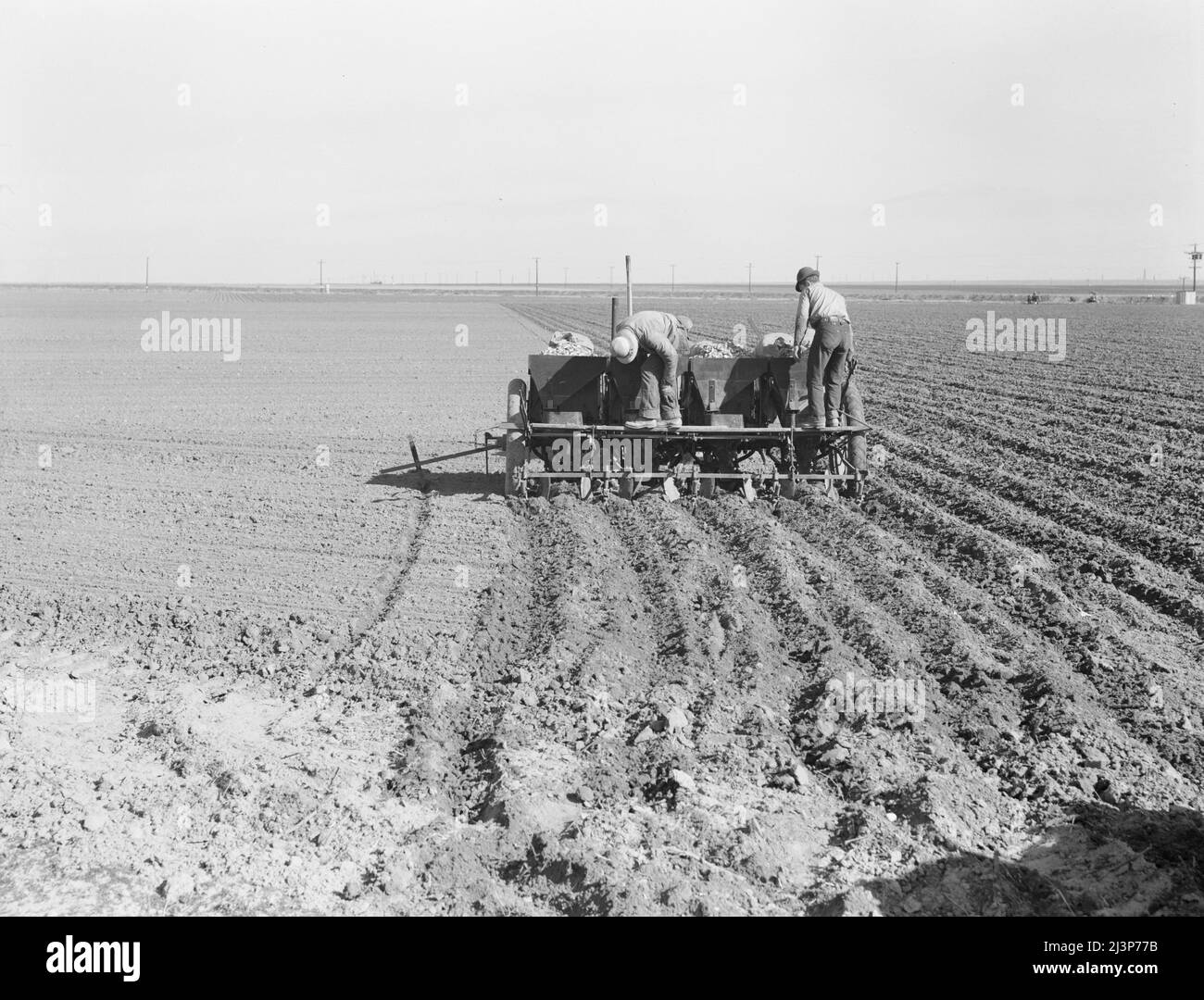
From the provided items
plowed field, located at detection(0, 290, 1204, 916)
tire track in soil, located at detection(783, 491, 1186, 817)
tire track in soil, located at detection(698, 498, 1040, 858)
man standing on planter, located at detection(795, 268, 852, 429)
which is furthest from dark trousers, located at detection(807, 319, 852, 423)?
tire track in soil, located at detection(698, 498, 1040, 858)

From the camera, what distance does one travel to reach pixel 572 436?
1131 centimetres

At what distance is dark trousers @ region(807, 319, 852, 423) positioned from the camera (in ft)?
36.3

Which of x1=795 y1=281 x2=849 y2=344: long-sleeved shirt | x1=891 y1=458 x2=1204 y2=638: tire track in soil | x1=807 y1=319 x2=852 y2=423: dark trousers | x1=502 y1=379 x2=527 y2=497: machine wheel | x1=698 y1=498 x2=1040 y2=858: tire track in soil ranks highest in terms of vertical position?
x1=795 y1=281 x2=849 y2=344: long-sleeved shirt

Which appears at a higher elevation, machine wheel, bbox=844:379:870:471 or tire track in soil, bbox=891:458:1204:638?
machine wheel, bbox=844:379:870:471

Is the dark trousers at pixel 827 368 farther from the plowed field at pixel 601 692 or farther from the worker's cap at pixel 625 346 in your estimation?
the worker's cap at pixel 625 346

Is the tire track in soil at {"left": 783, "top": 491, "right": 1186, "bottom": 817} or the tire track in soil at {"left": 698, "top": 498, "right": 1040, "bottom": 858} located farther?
the tire track in soil at {"left": 783, "top": 491, "right": 1186, "bottom": 817}

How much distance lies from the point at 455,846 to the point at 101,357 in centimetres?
2749

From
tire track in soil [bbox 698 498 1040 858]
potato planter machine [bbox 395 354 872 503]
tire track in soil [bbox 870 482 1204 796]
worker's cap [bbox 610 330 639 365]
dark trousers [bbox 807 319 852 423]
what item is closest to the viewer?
tire track in soil [bbox 698 498 1040 858]

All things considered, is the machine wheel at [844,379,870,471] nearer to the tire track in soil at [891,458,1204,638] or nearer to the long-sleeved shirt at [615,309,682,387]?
the tire track in soil at [891,458,1204,638]

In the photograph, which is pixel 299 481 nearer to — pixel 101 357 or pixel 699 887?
pixel 699 887

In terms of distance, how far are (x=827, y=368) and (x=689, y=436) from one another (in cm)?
142

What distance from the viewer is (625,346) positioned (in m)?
10.8

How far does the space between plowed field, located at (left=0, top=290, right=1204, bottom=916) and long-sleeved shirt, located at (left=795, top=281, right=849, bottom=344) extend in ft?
5.37

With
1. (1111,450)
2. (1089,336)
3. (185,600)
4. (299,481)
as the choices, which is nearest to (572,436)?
(299,481)
